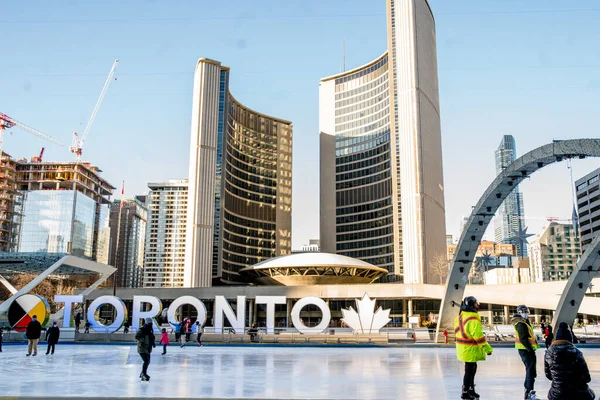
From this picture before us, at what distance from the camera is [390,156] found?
129 m

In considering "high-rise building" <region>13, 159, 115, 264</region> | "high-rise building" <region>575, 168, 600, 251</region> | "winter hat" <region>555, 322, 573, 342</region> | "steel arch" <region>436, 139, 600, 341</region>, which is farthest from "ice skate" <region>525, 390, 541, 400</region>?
"high-rise building" <region>13, 159, 115, 264</region>

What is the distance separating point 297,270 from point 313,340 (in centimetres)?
5944

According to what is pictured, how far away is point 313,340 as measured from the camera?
3591 cm

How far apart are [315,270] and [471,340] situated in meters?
84.7

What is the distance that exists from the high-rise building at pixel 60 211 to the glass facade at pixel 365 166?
7548 cm

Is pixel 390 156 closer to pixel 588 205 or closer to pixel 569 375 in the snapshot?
pixel 588 205

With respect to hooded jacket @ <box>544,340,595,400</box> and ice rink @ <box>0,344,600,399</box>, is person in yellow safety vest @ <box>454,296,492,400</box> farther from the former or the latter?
hooded jacket @ <box>544,340,595,400</box>

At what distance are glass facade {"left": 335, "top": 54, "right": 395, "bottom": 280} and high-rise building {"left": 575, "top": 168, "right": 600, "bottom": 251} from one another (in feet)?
193

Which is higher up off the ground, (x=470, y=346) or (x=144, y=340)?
(x=470, y=346)

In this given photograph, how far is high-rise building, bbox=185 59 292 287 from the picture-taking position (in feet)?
374

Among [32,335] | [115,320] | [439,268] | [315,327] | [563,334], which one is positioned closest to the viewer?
[563,334]

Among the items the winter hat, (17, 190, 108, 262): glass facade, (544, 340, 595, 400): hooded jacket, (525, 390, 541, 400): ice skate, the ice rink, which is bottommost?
the ice rink

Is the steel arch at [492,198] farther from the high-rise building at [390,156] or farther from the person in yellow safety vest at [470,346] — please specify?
the high-rise building at [390,156]

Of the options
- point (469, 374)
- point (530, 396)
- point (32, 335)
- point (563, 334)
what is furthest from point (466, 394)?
point (32, 335)
